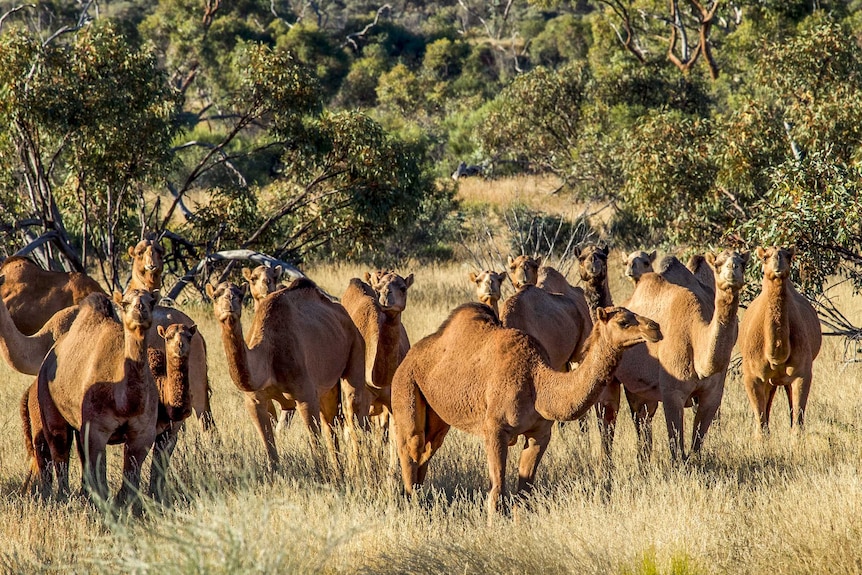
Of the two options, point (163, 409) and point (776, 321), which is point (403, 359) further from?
point (776, 321)

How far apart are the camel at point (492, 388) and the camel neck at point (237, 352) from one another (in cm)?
129

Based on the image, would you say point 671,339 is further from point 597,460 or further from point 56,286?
point 56,286

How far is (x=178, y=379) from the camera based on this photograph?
25.8ft

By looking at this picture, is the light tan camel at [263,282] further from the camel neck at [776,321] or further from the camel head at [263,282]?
the camel neck at [776,321]

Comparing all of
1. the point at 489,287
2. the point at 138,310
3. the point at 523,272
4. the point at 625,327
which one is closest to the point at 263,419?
the point at 489,287

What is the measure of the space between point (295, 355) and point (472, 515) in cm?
250

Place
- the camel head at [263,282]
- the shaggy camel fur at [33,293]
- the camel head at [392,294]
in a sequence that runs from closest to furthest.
Answer: 1. the camel head at [392,294]
2. the camel head at [263,282]
3. the shaggy camel fur at [33,293]

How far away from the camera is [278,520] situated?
723 centimetres

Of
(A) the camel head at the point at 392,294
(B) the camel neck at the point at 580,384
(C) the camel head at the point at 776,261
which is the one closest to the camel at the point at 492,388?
(B) the camel neck at the point at 580,384

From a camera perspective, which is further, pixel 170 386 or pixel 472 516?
pixel 170 386

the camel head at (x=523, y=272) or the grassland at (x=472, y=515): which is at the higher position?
the camel head at (x=523, y=272)

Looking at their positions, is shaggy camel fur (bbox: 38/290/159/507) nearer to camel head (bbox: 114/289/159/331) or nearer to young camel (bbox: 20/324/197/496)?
camel head (bbox: 114/289/159/331)

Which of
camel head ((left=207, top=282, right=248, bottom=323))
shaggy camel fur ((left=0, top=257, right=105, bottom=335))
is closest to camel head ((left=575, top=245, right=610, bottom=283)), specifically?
camel head ((left=207, top=282, right=248, bottom=323))

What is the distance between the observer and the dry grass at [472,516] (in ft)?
19.8
